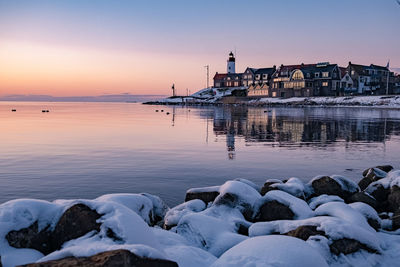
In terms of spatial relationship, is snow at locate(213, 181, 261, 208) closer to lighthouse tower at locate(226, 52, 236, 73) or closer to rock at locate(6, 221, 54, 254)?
rock at locate(6, 221, 54, 254)

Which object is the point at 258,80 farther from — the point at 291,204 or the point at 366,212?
the point at 291,204

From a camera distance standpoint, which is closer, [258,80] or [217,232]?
[217,232]

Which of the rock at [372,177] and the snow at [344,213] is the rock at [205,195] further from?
the rock at [372,177]

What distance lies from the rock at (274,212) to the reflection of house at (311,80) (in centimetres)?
9033

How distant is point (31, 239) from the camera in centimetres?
450

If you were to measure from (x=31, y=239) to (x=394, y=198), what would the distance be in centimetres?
779

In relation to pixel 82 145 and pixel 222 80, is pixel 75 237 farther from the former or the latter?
pixel 222 80

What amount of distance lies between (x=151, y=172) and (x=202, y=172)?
1.95 m

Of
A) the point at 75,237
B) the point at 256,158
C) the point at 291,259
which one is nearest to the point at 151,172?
the point at 256,158

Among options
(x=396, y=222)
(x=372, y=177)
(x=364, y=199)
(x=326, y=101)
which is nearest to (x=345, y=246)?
(x=396, y=222)

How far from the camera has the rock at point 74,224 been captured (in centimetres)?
441

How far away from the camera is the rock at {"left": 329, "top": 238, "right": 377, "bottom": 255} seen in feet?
16.6

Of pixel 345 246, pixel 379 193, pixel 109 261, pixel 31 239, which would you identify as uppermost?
pixel 109 261

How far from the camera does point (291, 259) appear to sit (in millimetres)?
3676
